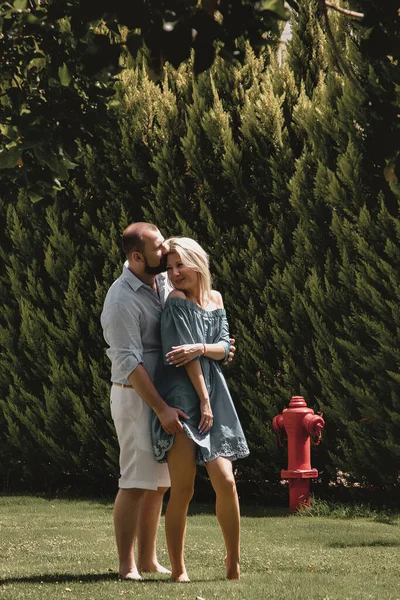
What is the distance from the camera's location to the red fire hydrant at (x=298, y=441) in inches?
323

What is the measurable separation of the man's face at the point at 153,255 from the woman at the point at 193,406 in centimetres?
7

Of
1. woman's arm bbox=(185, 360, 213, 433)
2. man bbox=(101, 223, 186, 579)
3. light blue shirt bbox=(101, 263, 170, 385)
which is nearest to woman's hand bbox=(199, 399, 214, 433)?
woman's arm bbox=(185, 360, 213, 433)

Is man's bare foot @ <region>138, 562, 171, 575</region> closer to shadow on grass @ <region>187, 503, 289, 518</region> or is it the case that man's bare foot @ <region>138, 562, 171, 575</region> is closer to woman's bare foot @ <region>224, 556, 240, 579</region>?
woman's bare foot @ <region>224, 556, 240, 579</region>

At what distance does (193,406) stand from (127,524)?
2.35 ft

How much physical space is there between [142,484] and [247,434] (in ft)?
12.1

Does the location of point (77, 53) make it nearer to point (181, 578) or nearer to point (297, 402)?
point (181, 578)

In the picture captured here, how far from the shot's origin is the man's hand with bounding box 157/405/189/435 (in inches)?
208

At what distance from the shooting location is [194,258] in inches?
217

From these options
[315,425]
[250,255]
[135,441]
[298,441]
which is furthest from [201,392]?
[250,255]

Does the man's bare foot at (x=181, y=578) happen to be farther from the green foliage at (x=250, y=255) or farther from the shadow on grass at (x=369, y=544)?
the green foliage at (x=250, y=255)

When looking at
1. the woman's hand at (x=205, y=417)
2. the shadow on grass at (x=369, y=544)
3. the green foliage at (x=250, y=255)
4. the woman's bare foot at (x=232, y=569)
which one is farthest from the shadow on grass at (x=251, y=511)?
the woman's hand at (x=205, y=417)

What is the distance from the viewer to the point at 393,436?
27.0 ft

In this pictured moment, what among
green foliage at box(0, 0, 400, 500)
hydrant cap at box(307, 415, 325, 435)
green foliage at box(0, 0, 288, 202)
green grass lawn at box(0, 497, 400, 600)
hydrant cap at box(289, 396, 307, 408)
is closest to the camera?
green foliage at box(0, 0, 288, 202)

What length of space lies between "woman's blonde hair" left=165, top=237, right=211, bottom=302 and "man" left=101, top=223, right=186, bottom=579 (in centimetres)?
15
